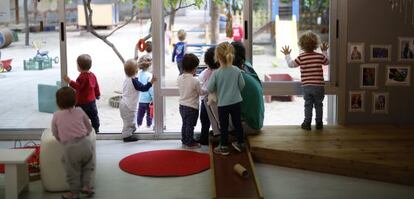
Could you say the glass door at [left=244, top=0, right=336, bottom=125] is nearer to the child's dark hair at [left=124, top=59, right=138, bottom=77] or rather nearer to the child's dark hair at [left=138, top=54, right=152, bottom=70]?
the child's dark hair at [left=138, top=54, right=152, bottom=70]

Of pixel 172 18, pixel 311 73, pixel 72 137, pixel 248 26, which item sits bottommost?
pixel 72 137

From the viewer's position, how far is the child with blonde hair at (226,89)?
5.85 m

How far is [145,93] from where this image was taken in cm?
702

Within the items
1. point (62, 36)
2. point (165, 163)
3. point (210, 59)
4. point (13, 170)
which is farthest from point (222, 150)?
point (62, 36)

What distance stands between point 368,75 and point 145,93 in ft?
8.43

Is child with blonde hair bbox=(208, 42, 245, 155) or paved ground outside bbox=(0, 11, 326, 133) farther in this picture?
paved ground outside bbox=(0, 11, 326, 133)

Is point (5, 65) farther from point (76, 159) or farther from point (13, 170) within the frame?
point (76, 159)

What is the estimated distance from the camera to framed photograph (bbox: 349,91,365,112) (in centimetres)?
675

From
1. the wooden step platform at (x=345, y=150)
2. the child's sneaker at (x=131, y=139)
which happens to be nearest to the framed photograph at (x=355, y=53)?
the wooden step platform at (x=345, y=150)

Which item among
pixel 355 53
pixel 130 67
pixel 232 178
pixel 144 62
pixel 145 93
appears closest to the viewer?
pixel 232 178

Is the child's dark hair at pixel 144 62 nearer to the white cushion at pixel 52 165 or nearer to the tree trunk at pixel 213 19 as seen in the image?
the tree trunk at pixel 213 19

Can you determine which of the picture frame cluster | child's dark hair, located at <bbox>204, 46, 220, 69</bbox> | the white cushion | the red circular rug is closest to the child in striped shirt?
the picture frame cluster

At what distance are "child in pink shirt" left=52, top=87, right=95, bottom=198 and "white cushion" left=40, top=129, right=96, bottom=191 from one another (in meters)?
0.19

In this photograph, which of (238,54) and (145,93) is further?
(145,93)
